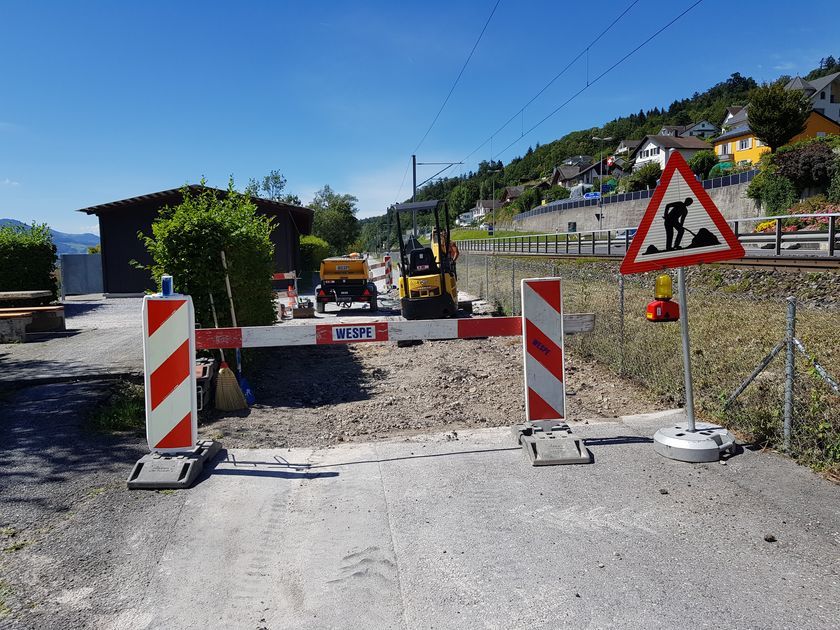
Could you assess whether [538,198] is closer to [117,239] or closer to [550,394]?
[117,239]

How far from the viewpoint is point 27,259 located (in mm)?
17297

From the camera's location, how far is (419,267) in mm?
14805

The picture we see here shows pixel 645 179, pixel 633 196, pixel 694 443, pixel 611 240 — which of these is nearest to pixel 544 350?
pixel 694 443

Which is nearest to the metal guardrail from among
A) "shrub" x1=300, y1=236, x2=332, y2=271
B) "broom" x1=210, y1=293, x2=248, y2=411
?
"broom" x1=210, y1=293, x2=248, y2=411

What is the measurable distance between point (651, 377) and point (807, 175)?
36.6 metres

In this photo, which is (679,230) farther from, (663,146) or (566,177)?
(566,177)

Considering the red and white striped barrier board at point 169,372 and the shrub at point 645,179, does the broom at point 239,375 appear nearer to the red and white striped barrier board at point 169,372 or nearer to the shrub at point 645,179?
the red and white striped barrier board at point 169,372

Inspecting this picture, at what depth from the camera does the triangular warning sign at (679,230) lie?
4734 mm

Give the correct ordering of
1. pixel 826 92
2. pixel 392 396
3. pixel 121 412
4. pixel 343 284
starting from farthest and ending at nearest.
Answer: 1. pixel 826 92
2. pixel 343 284
3. pixel 392 396
4. pixel 121 412

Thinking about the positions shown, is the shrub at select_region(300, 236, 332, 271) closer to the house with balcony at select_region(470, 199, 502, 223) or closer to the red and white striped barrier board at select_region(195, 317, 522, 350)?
the red and white striped barrier board at select_region(195, 317, 522, 350)

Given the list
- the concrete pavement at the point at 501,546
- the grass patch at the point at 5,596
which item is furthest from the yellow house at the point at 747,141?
the grass patch at the point at 5,596

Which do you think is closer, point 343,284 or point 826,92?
point 343,284

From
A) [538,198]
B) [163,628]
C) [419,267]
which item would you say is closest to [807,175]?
[419,267]

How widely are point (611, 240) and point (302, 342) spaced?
35.4 metres
